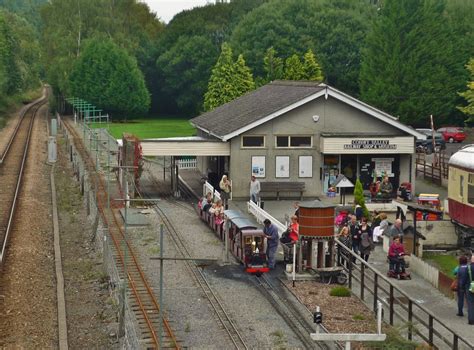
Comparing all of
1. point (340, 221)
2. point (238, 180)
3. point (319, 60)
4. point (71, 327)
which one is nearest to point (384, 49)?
point (319, 60)

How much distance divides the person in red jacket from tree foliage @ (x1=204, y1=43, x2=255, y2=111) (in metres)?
54.1

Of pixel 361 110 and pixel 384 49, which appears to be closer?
pixel 361 110

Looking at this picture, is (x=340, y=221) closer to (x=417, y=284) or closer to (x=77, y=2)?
(x=417, y=284)

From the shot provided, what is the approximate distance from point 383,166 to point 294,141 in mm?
4288

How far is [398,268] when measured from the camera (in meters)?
23.6

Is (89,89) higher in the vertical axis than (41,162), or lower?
higher

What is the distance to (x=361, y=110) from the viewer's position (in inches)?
1515

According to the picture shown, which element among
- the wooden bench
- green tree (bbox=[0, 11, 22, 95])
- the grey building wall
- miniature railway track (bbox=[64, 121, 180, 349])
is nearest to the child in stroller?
miniature railway track (bbox=[64, 121, 180, 349])

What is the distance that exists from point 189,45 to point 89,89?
1283 centimetres

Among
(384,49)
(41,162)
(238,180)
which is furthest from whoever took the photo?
(384,49)

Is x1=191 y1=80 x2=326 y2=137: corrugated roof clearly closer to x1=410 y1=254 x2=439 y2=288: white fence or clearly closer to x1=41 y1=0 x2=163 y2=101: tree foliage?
x1=410 y1=254 x2=439 y2=288: white fence

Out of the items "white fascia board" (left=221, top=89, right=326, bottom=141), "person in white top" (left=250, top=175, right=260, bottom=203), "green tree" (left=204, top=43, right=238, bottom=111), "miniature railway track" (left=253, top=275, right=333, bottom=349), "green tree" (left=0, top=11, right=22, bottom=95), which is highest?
"green tree" (left=0, top=11, right=22, bottom=95)

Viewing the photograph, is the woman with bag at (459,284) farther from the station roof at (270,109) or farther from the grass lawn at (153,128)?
the grass lawn at (153,128)

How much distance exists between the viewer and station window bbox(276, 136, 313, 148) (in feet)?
126
